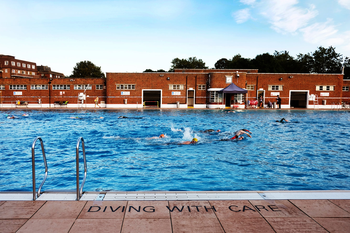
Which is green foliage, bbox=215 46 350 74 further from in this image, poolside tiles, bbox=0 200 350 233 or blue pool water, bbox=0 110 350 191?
poolside tiles, bbox=0 200 350 233

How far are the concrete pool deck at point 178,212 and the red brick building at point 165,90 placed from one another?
34502mm

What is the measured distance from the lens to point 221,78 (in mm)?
37562

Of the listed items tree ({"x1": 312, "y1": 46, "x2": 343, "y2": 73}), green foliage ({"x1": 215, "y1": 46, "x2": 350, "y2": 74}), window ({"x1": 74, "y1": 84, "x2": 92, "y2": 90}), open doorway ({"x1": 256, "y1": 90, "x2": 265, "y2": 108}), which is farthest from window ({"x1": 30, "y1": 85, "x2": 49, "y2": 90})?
tree ({"x1": 312, "y1": 46, "x2": 343, "y2": 73})

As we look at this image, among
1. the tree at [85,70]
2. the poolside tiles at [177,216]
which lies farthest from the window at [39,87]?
the tree at [85,70]

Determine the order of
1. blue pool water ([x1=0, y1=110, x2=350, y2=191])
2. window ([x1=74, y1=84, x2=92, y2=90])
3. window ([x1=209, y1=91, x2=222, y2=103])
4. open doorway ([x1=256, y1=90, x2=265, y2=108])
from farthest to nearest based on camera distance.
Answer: window ([x1=74, y1=84, x2=92, y2=90]), open doorway ([x1=256, y1=90, x2=265, y2=108]), window ([x1=209, y1=91, x2=222, y2=103]), blue pool water ([x1=0, y1=110, x2=350, y2=191])

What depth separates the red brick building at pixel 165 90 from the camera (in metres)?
38.4

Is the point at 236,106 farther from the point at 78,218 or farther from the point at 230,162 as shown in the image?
the point at 78,218

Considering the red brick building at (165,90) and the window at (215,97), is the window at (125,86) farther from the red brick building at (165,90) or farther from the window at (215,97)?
the window at (215,97)

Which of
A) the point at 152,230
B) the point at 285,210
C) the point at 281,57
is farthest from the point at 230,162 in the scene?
the point at 281,57

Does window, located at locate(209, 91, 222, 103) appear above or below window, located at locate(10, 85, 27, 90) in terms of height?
below

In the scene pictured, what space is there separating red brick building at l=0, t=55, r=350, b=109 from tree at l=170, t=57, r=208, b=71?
160ft

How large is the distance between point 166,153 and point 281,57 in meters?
79.4

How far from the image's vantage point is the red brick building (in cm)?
3844

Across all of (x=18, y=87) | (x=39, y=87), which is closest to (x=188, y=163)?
(x=39, y=87)
